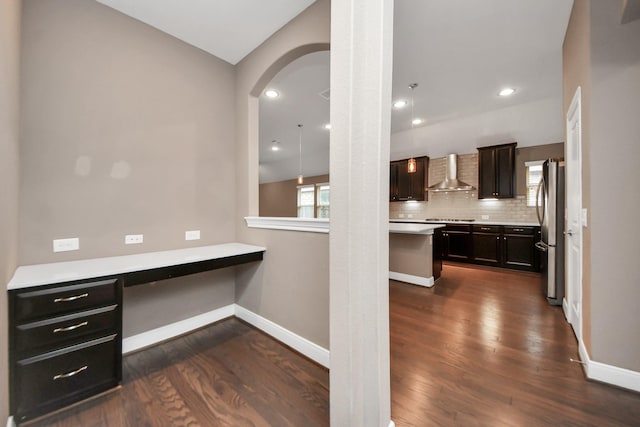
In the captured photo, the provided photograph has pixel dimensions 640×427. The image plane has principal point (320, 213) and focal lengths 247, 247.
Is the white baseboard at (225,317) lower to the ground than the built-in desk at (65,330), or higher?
lower

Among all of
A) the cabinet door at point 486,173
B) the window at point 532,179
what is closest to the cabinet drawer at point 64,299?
the cabinet door at point 486,173

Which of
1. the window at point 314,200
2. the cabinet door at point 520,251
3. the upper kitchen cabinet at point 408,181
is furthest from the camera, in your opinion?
the window at point 314,200

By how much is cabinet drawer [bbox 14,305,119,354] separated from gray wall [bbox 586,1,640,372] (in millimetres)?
3438

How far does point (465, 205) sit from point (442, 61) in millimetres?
3662

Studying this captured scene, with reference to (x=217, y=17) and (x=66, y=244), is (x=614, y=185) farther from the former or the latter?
(x=66, y=244)

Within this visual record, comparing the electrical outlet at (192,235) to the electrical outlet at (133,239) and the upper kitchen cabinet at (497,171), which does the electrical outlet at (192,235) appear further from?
the upper kitchen cabinet at (497,171)

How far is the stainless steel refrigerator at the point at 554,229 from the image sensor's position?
3031 mm

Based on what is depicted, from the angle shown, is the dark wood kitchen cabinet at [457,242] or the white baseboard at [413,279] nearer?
the white baseboard at [413,279]

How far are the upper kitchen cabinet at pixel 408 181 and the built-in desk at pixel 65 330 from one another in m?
5.91

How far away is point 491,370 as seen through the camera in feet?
6.26

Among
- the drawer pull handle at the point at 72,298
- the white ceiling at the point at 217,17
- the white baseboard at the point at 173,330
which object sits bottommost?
the white baseboard at the point at 173,330

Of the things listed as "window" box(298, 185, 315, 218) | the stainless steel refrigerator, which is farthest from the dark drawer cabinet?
"window" box(298, 185, 315, 218)

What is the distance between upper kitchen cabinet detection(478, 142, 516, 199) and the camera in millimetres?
5117

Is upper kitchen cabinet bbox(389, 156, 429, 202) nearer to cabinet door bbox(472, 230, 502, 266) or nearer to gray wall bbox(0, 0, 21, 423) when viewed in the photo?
cabinet door bbox(472, 230, 502, 266)
